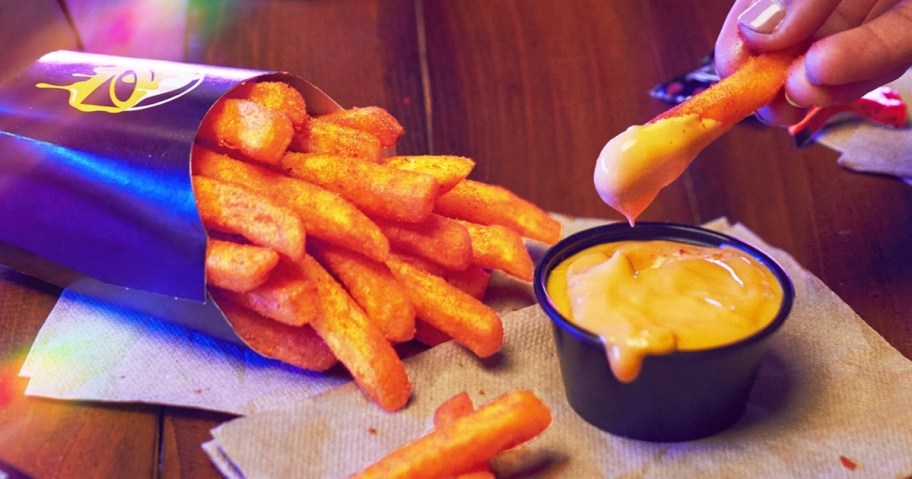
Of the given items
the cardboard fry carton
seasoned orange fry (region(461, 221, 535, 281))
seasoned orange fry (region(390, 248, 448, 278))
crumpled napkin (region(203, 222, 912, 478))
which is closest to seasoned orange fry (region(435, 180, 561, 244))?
seasoned orange fry (region(461, 221, 535, 281))

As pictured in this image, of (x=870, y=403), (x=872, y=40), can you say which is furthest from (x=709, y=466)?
(x=872, y=40)

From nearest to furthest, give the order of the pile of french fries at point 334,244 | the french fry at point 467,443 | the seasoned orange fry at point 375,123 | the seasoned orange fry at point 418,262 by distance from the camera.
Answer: the french fry at point 467,443 < the pile of french fries at point 334,244 < the seasoned orange fry at point 418,262 < the seasoned orange fry at point 375,123

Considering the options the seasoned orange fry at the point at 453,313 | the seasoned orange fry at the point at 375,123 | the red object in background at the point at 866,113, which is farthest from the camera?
the red object in background at the point at 866,113

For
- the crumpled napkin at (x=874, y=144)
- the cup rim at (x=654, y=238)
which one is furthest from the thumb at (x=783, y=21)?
the crumpled napkin at (x=874, y=144)

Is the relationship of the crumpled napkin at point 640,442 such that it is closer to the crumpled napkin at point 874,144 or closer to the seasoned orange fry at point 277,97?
the seasoned orange fry at point 277,97

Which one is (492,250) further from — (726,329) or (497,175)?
(497,175)

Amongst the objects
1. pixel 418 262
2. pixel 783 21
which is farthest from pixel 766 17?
pixel 418 262

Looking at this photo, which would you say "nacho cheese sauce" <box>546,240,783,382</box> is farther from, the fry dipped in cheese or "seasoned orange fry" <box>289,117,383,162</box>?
"seasoned orange fry" <box>289,117,383,162</box>
